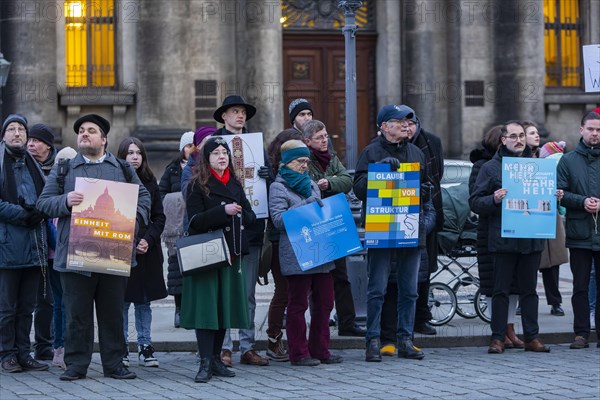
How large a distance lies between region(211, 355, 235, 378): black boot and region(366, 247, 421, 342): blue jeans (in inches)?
57.9

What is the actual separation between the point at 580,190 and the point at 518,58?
14.0 meters

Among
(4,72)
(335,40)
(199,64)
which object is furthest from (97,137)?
(335,40)

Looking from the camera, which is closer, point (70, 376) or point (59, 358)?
point (70, 376)

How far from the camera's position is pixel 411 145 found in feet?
37.9

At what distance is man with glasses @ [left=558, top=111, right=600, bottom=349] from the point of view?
1212 cm

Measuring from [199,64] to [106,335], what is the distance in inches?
566

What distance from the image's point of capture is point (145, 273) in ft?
36.6

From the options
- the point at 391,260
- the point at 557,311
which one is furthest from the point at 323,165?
the point at 557,311

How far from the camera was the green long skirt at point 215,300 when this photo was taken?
1018 cm

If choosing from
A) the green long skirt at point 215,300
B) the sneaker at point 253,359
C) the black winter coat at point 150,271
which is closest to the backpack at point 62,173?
the black winter coat at point 150,271

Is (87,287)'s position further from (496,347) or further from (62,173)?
(496,347)

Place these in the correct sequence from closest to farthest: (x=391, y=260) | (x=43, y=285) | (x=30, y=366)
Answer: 1. (x=30, y=366)
2. (x=43, y=285)
3. (x=391, y=260)

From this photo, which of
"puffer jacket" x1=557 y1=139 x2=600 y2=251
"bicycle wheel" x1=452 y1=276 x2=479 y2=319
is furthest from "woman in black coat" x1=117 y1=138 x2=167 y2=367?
"puffer jacket" x1=557 y1=139 x2=600 y2=251

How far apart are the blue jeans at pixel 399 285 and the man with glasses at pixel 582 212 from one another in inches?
67.9
